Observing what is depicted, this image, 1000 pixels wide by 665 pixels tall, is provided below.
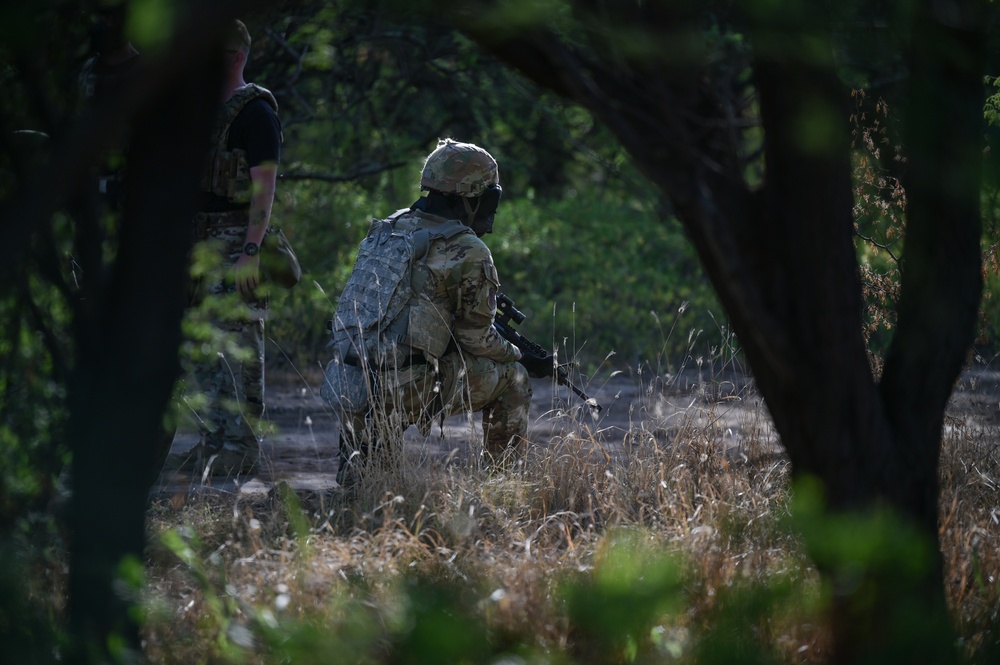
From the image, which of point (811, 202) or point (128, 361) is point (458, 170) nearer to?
point (811, 202)

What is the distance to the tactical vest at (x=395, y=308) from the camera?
4.42 metres

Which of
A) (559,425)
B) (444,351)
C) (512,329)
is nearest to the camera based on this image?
(444,351)

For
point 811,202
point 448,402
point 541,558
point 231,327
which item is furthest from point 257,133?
point 811,202

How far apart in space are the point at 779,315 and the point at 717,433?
85.1 inches

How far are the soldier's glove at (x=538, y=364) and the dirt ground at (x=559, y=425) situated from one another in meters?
0.12

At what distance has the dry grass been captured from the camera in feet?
6.68

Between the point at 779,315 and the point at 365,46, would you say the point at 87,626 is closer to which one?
the point at 779,315

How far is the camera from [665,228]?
34.1 feet

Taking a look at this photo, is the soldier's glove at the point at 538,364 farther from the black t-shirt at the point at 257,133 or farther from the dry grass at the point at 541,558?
the black t-shirt at the point at 257,133

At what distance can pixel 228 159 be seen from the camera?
14.7 feet

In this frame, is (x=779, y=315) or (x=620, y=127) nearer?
(x=620, y=127)

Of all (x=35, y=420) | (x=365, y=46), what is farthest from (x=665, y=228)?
(x=35, y=420)

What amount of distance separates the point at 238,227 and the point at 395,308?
2.54ft

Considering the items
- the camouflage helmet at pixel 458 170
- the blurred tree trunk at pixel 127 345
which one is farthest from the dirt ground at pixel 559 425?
the blurred tree trunk at pixel 127 345
